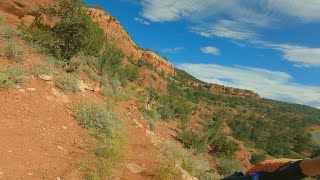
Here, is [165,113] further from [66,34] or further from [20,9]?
[20,9]

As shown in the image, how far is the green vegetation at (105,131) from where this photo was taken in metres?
7.37

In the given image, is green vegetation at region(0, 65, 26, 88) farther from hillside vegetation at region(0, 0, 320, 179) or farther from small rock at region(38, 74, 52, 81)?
small rock at region(38, 74, 52, 81)

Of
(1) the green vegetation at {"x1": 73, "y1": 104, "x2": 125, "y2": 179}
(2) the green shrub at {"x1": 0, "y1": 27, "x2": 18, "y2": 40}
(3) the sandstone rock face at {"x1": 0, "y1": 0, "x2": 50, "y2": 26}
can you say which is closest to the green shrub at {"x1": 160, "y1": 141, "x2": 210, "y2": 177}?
(1) the green vegetation at {"x1": 73, "y1": 104, "x2": 125, "y2": 179}

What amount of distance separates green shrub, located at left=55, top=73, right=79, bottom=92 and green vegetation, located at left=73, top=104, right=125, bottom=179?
1062 millimetres

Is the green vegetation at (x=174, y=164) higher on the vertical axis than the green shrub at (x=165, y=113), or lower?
lower

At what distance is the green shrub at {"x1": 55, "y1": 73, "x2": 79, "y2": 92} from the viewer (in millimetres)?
10433

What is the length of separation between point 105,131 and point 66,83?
263cm

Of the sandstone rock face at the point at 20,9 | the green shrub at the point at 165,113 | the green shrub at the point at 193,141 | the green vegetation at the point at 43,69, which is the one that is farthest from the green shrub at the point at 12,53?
the green shrub at the point at 165,113

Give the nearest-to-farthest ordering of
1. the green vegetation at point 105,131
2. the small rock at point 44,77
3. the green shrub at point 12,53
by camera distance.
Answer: the green vegetation at point 105,131, the small rock at point 44,77, the green shrub at point 12,53

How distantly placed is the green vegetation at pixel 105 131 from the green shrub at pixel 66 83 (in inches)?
41.8

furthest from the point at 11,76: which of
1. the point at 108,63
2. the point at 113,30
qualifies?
the point at 113,30

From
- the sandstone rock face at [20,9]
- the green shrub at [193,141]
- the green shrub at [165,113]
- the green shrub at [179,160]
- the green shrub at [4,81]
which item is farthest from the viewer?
the sandstone rock face at [20,9]

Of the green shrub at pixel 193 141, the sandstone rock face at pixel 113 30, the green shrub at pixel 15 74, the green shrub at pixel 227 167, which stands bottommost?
the green shrub at pixel 227 167

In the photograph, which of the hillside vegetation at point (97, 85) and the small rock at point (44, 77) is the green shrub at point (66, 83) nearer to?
the hillside vegetation at point (97, 85)
